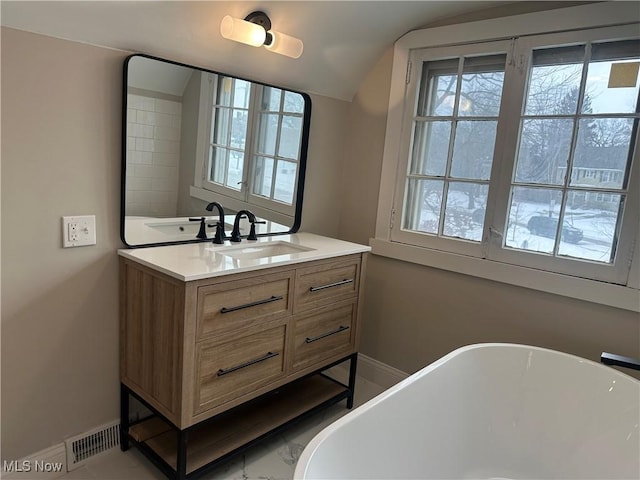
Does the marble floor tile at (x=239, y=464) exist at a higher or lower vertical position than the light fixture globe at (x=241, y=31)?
lower

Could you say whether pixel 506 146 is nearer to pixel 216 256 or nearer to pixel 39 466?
pixel 216 256

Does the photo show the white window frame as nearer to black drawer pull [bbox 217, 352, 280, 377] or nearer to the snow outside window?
the snow outside window

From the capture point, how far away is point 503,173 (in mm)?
2230

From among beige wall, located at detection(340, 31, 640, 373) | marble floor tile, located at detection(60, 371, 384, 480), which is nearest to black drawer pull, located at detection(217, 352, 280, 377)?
marble floor tile, located at detection(60, 371, 384, 480)

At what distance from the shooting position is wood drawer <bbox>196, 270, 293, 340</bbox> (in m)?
1.69

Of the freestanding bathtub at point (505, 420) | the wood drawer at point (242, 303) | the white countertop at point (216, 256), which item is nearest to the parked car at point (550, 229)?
the freestanding bathtub at point (505, 420)

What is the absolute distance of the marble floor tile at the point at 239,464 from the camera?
189 centimetres

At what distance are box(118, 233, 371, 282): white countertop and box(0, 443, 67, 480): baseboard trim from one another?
2.80ft

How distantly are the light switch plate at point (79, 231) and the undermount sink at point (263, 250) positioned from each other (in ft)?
1.73

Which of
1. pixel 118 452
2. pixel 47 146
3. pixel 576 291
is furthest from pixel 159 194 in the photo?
pixel 576 291

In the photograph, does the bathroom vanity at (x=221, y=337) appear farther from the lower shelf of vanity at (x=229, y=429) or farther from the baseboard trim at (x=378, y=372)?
the baseboard trim at (x=378, y=372)

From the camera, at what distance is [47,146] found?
1644 millimetres

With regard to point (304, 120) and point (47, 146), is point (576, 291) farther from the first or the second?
point (47, 146)

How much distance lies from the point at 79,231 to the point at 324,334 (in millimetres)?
1211
